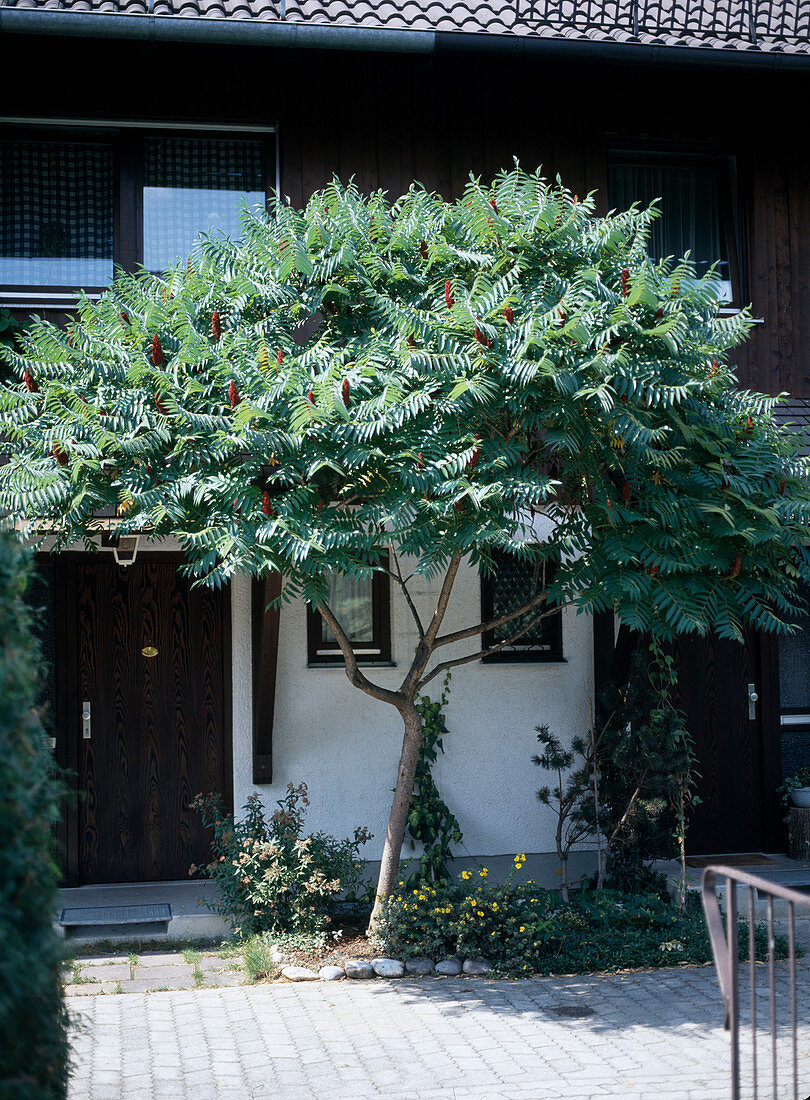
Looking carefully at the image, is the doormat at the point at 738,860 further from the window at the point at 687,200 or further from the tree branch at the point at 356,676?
the window at the point at 687,200

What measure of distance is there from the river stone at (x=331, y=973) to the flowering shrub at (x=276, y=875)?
43cm

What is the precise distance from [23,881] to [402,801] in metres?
4.38

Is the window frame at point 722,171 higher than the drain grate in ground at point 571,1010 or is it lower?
higher

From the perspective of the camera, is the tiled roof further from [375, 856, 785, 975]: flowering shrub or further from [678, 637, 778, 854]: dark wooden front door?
[375, 856, 785, 975]: flowering shrub

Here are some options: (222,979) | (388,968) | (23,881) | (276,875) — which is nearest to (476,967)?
(388,968)

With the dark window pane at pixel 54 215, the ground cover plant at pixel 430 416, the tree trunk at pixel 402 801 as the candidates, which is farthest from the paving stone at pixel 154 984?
the dark window pane at pixel 54 215

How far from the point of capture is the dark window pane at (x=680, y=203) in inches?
383

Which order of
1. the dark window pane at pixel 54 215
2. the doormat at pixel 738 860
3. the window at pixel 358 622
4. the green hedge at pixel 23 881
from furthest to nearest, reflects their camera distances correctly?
the doormat at pixel 738 860 < the window at pixel 358 622 < the dark window pane at pixel 54 215 < the green hedge at pixel 23 881

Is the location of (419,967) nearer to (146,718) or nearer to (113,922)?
(113,922)

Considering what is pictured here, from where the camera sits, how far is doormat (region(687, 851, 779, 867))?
9.15 metres

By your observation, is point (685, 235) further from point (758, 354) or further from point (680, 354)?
point (680, 354)

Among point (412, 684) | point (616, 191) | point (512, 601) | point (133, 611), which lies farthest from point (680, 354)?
point (133, 611)

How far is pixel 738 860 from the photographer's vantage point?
932 cm

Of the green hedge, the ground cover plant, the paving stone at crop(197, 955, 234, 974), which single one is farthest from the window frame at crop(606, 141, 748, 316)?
the green hedge
